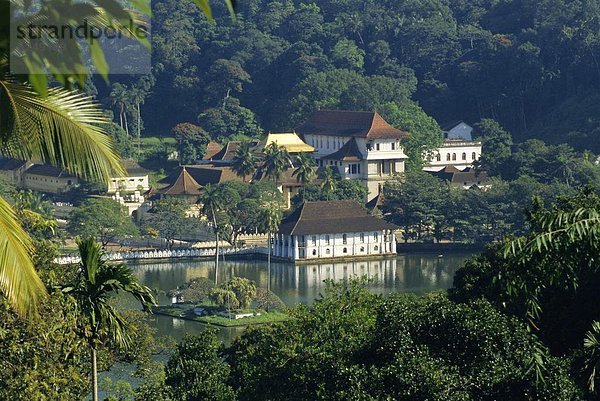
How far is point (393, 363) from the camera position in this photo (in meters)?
14.6

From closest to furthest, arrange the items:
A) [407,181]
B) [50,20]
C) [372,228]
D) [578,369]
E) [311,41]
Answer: [50,20] → [578,369] → [372,228] → [407,181] → [311,41]

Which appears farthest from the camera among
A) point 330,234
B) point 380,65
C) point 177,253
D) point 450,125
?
point 380,65

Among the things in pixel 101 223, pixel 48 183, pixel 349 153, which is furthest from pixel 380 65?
pixel 101 223

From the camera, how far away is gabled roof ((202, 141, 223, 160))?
230ft

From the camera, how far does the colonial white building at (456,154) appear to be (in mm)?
70250

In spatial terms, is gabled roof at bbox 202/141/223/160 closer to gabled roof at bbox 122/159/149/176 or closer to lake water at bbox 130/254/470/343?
gabled roof at bbox 122/159/149/176

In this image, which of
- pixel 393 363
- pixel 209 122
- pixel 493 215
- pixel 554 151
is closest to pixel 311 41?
pixel 209 122

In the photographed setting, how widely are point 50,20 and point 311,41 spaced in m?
85.3

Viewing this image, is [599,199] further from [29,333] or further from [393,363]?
[29,333]

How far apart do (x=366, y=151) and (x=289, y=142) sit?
16.0 feet

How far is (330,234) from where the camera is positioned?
53.2 meters

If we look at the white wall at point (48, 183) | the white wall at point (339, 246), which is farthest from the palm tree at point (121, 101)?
the white wall at point (339, 246)

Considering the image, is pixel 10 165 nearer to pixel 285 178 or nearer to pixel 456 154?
pixel 285 178

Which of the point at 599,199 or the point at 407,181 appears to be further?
the point at 407,181
